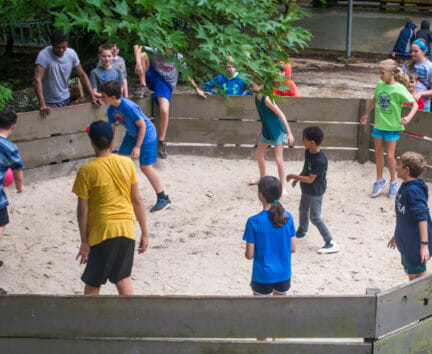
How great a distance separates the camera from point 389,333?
4238 mm

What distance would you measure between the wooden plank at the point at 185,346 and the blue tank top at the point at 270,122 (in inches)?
178

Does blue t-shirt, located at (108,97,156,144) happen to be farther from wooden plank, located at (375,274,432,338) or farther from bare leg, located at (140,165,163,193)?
wooden plank, located at (375,274,432,338)

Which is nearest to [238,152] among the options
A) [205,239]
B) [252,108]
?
[252,108]

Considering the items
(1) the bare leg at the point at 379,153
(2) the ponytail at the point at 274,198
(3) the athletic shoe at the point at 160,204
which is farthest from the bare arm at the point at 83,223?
(1) the bare leg at the point at 379,153

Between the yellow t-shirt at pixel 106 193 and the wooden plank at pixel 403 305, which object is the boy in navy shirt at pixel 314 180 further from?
the wooden plank at pixel 403 305

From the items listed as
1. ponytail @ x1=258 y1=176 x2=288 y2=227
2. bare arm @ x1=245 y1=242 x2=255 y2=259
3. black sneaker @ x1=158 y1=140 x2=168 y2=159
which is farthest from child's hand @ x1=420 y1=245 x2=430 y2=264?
black sneaker @ x1=158 y1=140 x2=168 y2=159

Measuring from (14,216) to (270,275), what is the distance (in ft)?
14.3

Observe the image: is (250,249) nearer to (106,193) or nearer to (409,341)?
(106,193)

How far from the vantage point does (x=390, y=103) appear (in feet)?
26.8

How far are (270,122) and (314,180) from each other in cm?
183

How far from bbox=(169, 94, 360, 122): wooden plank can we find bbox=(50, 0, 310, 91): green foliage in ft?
16.8

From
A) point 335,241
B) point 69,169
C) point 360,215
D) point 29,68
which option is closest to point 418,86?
point 360,215

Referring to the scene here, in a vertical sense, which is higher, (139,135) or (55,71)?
(55,71)

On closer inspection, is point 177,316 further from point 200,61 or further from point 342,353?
point 200,61
